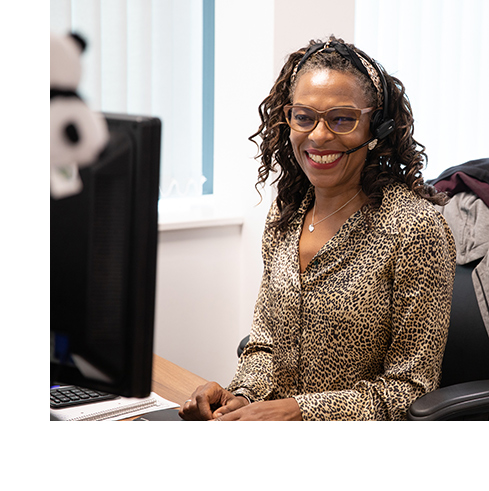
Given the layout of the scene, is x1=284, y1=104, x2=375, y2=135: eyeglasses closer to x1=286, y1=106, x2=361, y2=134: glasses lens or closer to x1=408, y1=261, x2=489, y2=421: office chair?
x1=286, y1=106, x2=361, y2=134: glasses lens

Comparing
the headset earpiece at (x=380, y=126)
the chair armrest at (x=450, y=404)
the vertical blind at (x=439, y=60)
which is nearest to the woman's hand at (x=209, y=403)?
the chair armrest at (x=450, y=404)

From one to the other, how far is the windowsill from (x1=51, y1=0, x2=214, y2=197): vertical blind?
4cm

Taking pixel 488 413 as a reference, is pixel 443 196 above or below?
above

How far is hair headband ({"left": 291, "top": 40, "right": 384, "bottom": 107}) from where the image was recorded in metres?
1.16

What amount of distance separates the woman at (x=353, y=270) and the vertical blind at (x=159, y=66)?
2.43 feet

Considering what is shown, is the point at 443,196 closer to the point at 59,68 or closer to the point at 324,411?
the point at 324,411

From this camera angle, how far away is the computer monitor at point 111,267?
370 mm
